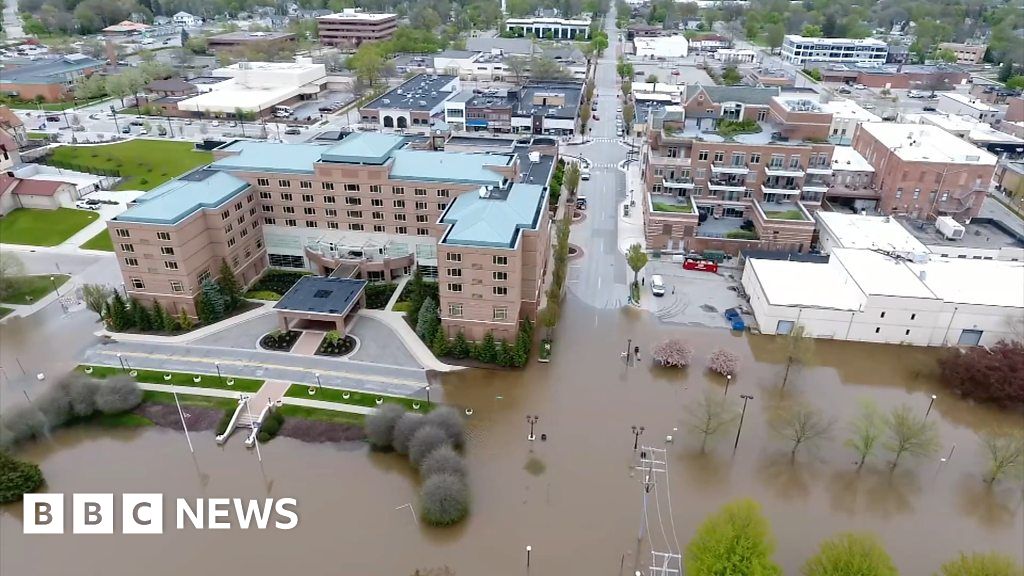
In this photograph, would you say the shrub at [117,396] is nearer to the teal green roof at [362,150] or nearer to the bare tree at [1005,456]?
the teal green roof at [362,150]

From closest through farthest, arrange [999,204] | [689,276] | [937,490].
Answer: [937,490] → [689,276] → [999,204]

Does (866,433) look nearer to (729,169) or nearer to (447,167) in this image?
(729,169)

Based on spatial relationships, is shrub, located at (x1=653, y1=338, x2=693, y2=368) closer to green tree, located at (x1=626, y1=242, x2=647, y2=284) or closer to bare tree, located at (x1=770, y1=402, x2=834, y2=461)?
bare tree, located at (x1=770, y1=402, x2=834, y2=461)

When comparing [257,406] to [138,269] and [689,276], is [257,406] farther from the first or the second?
[689,276]

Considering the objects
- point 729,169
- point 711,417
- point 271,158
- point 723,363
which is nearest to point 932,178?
point 729,169

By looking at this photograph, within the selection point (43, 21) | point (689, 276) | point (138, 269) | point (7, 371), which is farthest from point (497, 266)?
point (43, 21)

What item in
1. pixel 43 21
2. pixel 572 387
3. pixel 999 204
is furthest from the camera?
pixel 43 21
